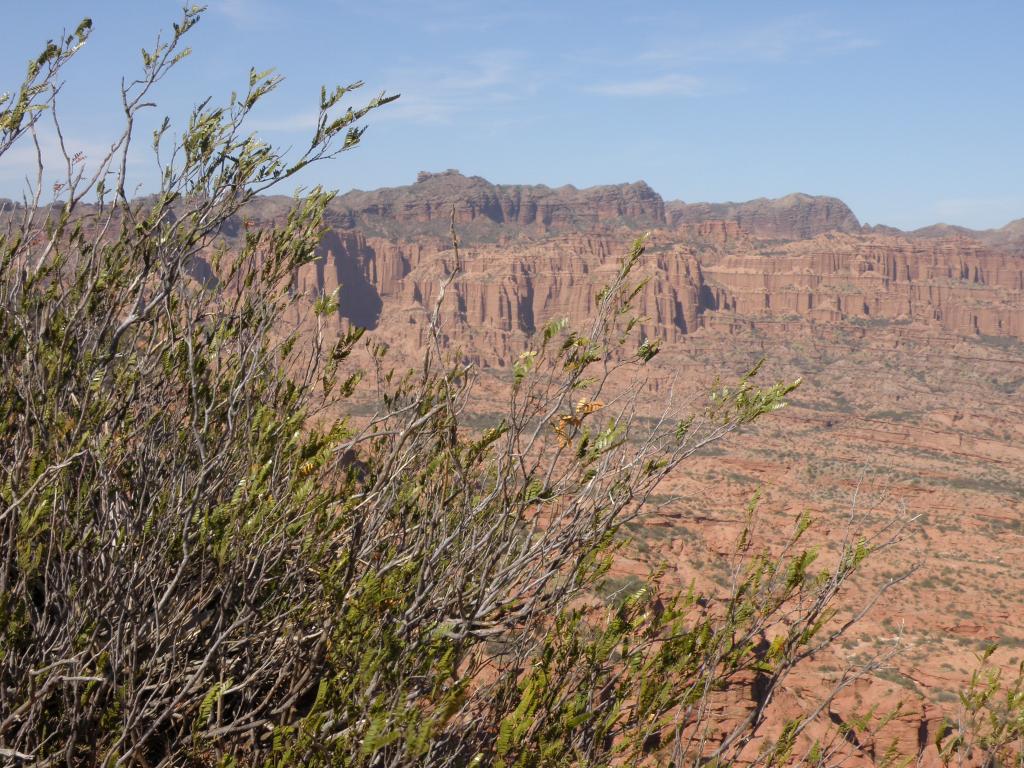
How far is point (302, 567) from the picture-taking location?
293 cm

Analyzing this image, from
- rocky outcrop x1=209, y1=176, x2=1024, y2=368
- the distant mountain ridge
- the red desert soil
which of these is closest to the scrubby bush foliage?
the red desert soil

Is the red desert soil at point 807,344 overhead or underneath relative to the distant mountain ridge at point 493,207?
underneath

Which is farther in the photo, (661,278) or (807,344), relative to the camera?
(661,278)

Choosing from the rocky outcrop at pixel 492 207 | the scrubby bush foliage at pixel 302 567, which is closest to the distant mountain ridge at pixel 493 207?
the rocky outcrop at pixel 492 207

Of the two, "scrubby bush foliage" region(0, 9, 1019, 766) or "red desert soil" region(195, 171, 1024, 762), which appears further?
"red desert soil" region(195, 171, 1024, 762)

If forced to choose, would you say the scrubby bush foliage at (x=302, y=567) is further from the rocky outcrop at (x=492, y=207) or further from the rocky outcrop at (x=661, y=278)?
the rocky outcrop at (x=492, y=207)

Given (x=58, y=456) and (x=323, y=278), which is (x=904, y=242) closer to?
(x=323, y=278)

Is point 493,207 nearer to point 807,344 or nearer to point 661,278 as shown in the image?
point 661,278

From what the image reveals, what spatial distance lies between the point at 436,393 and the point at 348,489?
65 cm

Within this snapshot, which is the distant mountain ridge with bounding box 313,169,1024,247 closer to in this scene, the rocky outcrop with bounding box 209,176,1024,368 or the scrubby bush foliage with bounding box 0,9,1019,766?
the rocky outcrop with bounding box 209,176,1024,368

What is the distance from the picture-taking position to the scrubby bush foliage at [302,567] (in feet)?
8.55

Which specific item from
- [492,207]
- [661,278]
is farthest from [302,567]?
[492,207]

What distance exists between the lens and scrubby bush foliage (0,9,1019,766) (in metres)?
2.61

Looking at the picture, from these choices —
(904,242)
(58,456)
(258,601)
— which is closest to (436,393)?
(258,601)
